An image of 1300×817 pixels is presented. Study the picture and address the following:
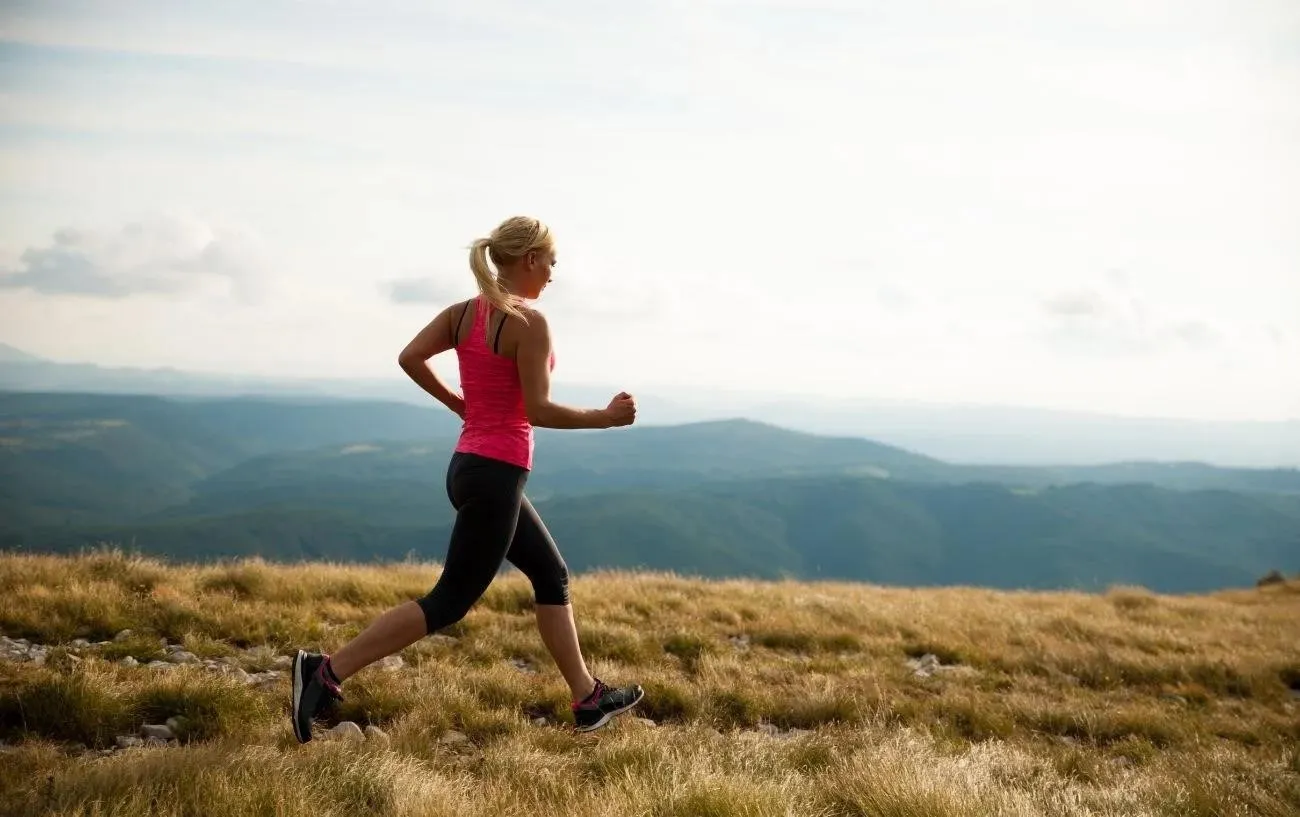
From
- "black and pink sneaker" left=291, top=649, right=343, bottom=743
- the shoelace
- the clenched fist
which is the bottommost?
the shoelace

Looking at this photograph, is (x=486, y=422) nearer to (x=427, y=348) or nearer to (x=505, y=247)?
(x=427, y=348)

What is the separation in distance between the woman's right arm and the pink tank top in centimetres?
12

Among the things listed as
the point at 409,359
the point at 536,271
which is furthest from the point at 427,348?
the point at 536,271

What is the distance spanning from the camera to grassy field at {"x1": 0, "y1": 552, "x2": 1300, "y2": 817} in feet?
13.4

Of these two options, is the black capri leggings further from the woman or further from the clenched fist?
the clenched fist

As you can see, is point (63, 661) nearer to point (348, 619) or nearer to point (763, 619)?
point (348, 619)

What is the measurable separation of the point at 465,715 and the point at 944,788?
3.13 metres

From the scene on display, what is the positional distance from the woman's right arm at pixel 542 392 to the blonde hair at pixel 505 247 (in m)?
0.21

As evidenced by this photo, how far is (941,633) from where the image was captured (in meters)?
10.6

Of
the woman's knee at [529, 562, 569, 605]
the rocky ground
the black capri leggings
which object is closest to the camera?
the black capri leggings

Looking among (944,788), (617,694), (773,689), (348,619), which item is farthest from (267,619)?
(944,788)

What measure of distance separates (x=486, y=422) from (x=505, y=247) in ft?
3.35

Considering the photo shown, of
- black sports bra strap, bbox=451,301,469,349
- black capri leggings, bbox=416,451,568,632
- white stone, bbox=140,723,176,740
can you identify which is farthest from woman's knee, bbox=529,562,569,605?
white stone, bbox=140,723,176,740

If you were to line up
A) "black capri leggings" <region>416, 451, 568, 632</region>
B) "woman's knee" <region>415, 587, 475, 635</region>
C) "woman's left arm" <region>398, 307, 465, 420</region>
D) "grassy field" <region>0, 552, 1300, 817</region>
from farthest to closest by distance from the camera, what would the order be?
"woman's left arm" <region>398, 307, 465, 420</region> < "woman's knee" <region>415, 587, 475, 635</region> < "black capri leggings" <region>416, 451, 568, 632</region> < "grassy field" <region>0, 552, 1300, 817</region>
